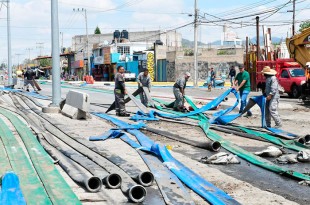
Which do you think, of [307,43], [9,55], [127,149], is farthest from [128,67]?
[127,149]

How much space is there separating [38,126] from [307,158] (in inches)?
285

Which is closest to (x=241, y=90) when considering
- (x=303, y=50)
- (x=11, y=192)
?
(x=303, y=50)

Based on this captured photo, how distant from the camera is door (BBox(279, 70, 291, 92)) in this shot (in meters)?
29.9

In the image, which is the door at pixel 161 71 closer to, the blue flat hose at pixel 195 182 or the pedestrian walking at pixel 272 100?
the pedestrian walking at pixel 272 100

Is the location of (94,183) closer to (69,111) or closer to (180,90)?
(69,111)

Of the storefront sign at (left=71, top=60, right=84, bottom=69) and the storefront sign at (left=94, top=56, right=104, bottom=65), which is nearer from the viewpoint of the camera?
the storefront sign at (left=94, top=56, right=104, bottom=65)

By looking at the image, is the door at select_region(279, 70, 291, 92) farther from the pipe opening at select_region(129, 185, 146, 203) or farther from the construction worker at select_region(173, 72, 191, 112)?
the pipe opening at select_region(129, 185, 146, 203)

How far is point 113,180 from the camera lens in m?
6.91

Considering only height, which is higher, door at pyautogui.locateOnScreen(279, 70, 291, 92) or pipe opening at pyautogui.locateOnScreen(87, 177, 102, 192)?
door at pyautogui.locateOnScreen(279, 70, 291, 92)

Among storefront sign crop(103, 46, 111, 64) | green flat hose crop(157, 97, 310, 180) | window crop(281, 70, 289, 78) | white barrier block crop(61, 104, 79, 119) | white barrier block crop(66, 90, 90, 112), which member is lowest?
green flat hose crop(157, 97, 310, 180)

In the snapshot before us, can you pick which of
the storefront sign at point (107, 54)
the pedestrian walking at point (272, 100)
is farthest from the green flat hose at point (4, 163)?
the storefront sign at point (107, 54)

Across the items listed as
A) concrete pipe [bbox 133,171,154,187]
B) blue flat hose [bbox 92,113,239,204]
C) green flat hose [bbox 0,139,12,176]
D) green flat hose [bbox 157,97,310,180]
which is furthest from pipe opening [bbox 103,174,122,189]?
green flat hose [bbox 157,97,310,180]

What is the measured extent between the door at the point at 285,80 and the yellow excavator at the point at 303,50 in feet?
19.6

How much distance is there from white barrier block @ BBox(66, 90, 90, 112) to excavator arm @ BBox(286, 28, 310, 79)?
1080 cm
